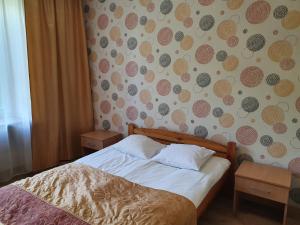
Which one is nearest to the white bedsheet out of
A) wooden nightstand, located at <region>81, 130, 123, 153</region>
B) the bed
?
the bed

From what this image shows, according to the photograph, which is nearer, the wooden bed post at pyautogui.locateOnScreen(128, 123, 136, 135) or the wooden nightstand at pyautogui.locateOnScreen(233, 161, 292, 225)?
the wooden nightstand at pyautogui.locateOnScreen(233, 161, 292, 225)

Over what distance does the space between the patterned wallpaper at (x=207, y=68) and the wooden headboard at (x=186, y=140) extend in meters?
0.10

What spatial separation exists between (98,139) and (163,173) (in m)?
1.29

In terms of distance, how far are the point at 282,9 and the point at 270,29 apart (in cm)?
19

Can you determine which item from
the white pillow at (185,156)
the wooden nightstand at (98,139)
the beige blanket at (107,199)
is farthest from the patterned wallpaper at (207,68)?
the beige blanket at (107,199)

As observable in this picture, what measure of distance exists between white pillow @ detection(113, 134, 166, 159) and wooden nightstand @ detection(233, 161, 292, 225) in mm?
946

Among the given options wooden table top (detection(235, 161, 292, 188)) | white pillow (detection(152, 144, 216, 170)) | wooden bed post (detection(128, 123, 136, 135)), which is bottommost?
wooden table top (detection(235, 161, 292, 188))

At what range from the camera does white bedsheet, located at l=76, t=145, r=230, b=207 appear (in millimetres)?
1999

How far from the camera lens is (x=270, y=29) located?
7.55ft

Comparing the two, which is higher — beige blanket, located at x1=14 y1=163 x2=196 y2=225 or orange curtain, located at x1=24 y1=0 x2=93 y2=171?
orange curtain, located at x1=24 y1=0 x2=93 y2=171

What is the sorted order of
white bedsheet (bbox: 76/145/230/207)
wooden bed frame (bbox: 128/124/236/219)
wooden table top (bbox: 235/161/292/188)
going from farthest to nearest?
wooden bed frame (bbox: 128/124/236/219)
wooden table top (bbox: 235/161/292/188)
white bedsheet (bbox: 76/145/230/207)

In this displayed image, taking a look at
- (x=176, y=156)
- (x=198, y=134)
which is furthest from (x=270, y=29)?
(x=176, y=156)

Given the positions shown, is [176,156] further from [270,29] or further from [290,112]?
[270,29]

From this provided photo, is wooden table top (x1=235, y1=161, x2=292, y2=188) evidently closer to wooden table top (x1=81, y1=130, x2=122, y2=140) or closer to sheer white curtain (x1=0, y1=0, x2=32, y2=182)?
wooden table top (x1=81, y1=130, x2=122, y2=140)
